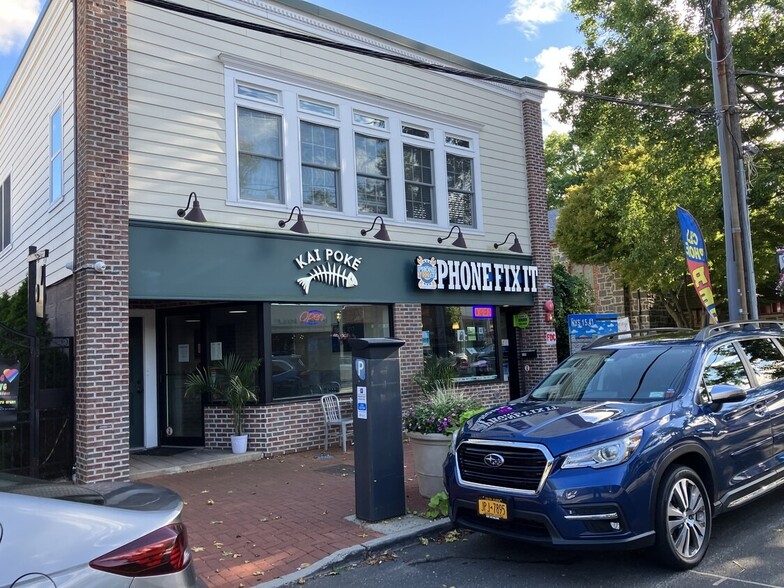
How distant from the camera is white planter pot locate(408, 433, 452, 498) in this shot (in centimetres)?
670

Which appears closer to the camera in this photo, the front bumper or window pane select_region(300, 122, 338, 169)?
the front bumper

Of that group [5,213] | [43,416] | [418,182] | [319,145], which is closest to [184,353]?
[43,416]

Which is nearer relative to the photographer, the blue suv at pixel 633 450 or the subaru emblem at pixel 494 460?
the blue suv at pixel 633 450

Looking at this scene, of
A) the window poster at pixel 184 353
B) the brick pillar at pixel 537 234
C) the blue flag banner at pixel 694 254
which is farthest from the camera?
the brick pillar at pixel 537 234

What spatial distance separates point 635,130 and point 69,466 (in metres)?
13.2

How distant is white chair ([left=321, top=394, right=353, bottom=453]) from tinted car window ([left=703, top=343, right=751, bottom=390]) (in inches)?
231

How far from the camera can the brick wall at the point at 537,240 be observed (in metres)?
14.0

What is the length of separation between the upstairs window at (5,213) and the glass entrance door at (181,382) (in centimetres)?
542

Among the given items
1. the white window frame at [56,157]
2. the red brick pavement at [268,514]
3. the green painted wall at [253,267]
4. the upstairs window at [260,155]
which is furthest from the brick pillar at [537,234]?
the white window frame at [56,157]

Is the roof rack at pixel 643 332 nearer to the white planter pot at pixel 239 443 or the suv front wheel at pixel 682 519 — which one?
the suv front wheel at pixel 682 519

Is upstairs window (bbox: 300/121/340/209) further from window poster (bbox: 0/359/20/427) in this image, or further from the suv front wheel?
the suv front wheel

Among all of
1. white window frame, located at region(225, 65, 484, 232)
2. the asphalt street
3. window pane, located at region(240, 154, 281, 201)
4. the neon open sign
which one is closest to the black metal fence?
white window frame, located at region(225, 65, 484, 232)

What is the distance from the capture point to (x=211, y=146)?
9.59 metres

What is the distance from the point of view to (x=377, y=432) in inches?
241
